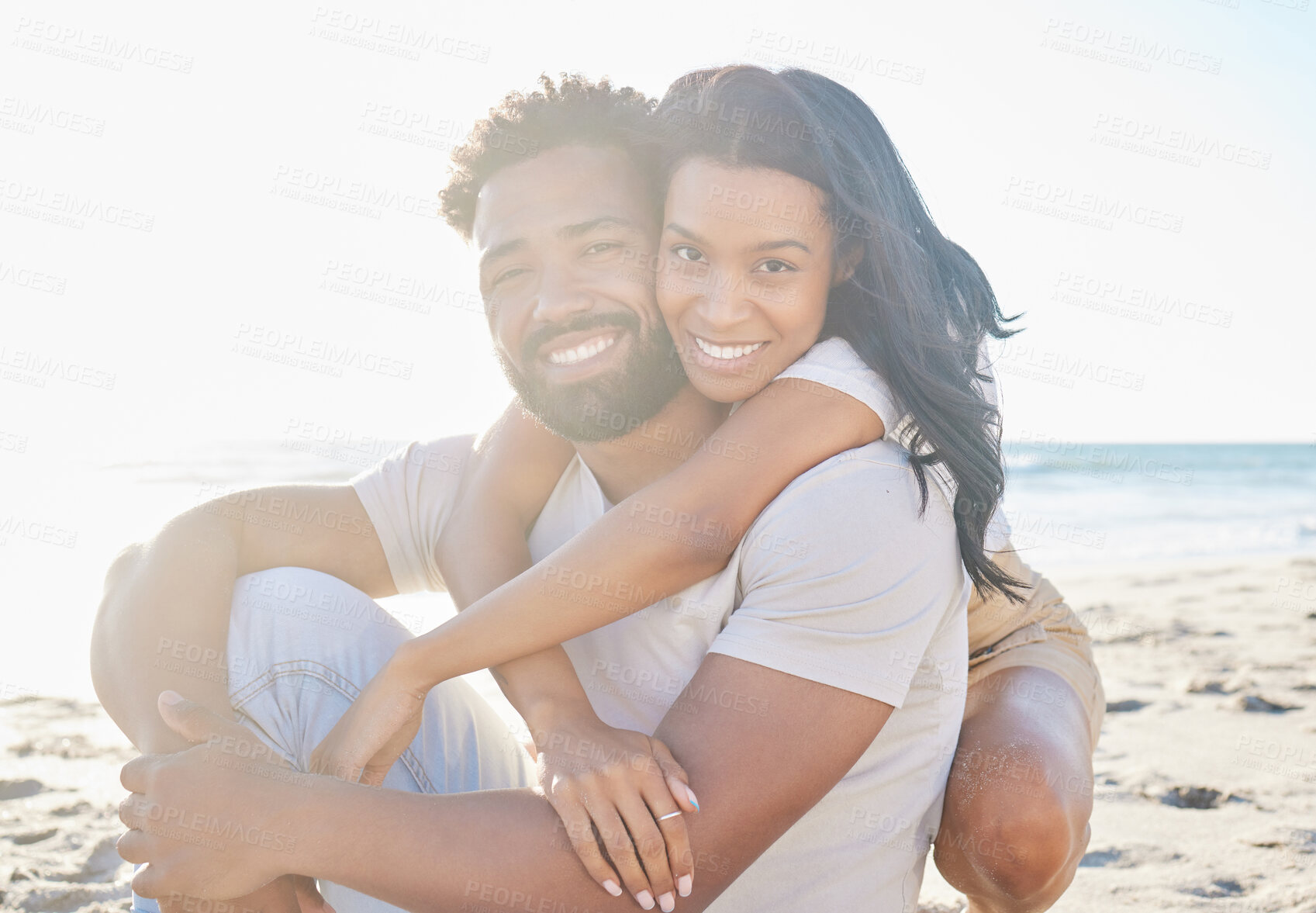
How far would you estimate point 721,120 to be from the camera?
7.42ft

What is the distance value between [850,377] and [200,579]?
1605mm

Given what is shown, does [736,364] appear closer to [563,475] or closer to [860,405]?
[860,405]

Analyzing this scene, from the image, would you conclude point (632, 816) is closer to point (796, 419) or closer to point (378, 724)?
point (378, 724)

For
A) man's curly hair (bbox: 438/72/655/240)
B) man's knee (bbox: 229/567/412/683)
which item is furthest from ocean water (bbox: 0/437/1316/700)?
man's curly hair (bbox: 438/72/655/240)

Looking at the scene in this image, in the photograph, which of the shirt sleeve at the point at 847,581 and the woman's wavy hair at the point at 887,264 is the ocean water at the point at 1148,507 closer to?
the woman's wavy hair at the point at 887,264

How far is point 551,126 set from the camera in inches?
107

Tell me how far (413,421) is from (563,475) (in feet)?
71.7

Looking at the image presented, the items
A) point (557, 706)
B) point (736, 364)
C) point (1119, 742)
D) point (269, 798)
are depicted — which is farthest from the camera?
point (1119, 742)

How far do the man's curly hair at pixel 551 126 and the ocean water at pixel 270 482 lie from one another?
4.01ft

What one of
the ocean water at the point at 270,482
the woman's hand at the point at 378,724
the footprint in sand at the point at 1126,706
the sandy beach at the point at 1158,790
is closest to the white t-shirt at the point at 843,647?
the woman's hand at the point at 378,724

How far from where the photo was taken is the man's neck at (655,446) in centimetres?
251

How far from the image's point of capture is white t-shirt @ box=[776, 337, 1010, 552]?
6.26 feet

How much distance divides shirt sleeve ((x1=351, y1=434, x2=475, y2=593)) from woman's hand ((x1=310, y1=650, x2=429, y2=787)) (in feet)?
2.44

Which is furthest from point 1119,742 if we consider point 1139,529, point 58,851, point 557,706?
point 1139,529
